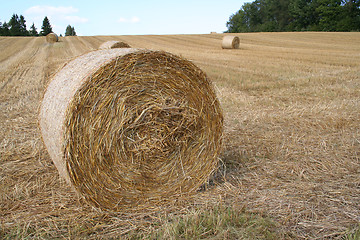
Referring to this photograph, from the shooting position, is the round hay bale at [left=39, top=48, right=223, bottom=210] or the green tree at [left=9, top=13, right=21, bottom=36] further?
the green tree at [left=9, top=13, right=21, bottom=36]

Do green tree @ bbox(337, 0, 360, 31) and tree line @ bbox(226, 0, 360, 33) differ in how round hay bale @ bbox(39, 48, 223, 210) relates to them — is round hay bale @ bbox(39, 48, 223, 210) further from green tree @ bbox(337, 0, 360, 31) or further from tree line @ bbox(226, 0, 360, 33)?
green tree @ bbox(337, 0, 360, 31)

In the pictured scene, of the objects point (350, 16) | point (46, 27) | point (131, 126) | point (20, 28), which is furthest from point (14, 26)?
point (131, 126)

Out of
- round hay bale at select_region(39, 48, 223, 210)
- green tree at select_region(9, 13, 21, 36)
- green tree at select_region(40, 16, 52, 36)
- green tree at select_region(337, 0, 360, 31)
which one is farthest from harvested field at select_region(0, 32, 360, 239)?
green tree at select_region(40, 16, 52, 36)

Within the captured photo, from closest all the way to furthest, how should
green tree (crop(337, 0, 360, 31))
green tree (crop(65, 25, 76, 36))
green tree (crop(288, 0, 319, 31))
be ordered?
green tree (crop(337, 0, 360, 31)) → green tree (crop(288, 0, 319, 31)) → green tree (crop(65, 25, 76, 36))

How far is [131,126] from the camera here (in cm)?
304

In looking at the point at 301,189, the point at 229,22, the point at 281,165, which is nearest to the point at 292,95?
the point at 281,165

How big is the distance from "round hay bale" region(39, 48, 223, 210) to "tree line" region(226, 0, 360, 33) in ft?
143

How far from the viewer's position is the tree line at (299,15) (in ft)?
143

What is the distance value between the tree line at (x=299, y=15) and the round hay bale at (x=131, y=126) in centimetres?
4369

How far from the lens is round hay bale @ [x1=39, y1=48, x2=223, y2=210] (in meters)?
2.82

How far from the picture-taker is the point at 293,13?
53.1 metres

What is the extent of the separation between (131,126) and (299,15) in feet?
182

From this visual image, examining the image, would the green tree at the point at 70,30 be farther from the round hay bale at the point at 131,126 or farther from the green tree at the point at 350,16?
the round hay bale at the point at 131,126

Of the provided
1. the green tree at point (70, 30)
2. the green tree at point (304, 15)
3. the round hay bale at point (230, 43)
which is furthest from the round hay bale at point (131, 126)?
the green tree at point (70, 30)
